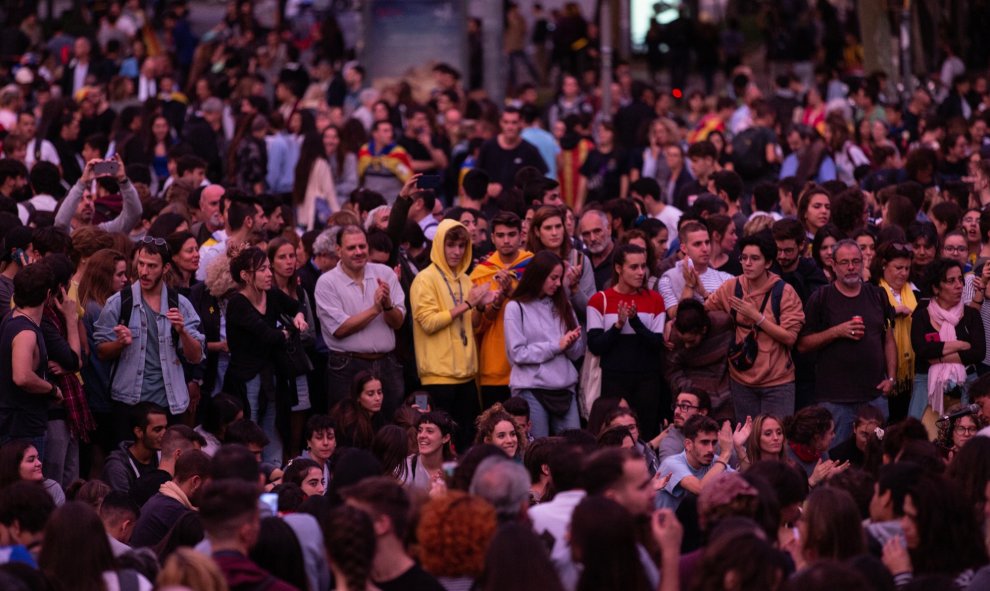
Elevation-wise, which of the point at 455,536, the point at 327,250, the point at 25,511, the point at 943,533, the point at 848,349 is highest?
the point at 455,536

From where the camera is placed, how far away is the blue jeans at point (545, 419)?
11.8m

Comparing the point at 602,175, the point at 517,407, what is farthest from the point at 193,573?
the point at 602,175

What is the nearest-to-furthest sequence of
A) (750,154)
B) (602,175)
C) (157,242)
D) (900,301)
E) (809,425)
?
(809,425)
(157,242)
(900,301)
(750,154)
(602,175)

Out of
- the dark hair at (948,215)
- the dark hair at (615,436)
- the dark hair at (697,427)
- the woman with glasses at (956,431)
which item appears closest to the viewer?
the dark hair at (615,436)

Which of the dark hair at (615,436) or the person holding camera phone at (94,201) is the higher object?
the person holding camera phone at (94,201)

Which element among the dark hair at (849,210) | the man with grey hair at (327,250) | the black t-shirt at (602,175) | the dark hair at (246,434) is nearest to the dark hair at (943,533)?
the dark hair at (246,434)

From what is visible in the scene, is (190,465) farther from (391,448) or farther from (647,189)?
(647,189)

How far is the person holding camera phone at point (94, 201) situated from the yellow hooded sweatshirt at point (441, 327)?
2.29 metres

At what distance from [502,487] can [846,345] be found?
5141 mm

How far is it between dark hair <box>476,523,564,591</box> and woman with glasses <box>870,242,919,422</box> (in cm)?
Result: 610

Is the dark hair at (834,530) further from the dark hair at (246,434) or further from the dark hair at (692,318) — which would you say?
the dark hair at (692,318)

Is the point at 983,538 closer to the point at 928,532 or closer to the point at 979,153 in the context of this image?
the point at 928,532

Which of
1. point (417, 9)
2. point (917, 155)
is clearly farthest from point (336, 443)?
point (417, 9)

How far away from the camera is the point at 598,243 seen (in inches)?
507
